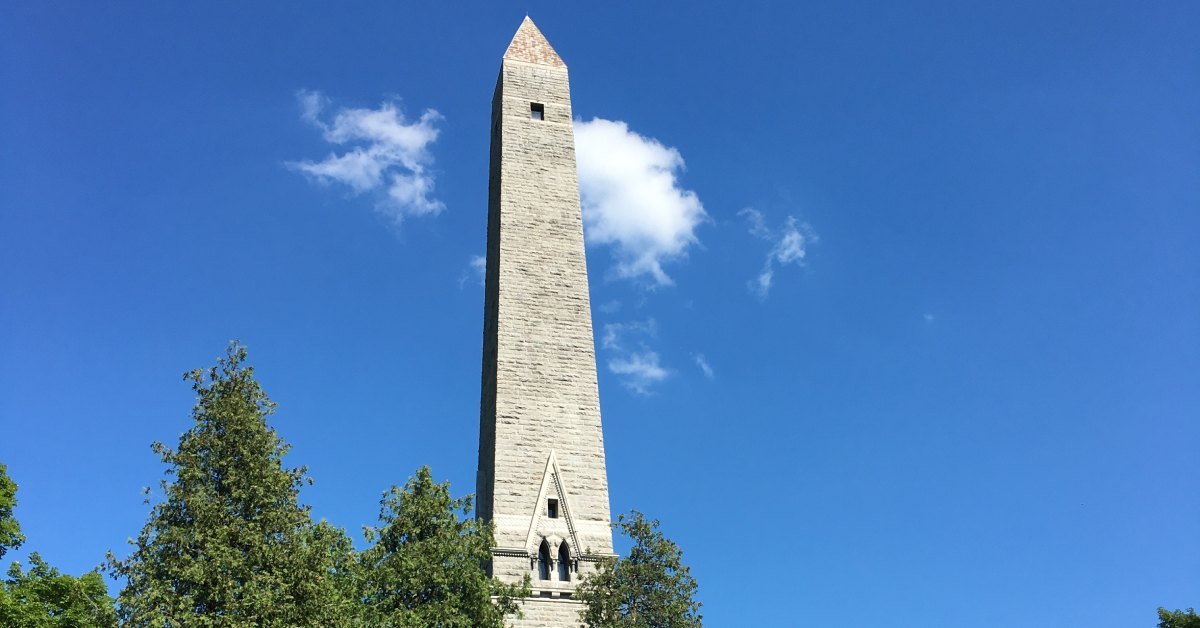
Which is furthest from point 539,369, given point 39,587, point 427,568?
point 39,587

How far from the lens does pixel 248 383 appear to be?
22938 millimetres

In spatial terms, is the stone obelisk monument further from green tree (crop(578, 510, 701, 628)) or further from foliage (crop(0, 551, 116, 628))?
foliage (crop(0, 551, 116, 628))

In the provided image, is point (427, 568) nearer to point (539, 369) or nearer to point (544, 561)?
point (544, 561)

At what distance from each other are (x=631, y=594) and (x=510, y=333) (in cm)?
873

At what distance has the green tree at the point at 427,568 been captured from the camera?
2266 cm

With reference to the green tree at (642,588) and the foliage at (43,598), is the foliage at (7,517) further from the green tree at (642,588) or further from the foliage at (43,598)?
the green tree at (642,588)

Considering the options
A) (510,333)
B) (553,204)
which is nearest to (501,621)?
(510,333)

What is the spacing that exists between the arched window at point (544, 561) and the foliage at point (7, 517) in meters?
15.3

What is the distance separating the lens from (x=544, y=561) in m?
29.8

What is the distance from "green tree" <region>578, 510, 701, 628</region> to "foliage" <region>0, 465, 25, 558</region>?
16.6 m

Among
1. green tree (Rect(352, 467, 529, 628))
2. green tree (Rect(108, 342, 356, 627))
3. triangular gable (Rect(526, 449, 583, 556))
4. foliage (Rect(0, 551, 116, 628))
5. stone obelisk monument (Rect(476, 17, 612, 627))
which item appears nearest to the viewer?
green tree (Rect(108, 342, 356, 627))

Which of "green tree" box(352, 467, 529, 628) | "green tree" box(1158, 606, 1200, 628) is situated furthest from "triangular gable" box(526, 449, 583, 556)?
"green tree" box(1158, 606, 1200, 628)

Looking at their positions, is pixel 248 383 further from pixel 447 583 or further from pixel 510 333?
pixel 510 333

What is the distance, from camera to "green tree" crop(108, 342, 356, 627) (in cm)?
1984
